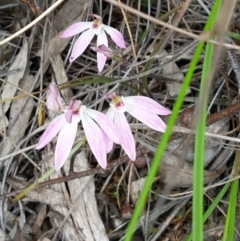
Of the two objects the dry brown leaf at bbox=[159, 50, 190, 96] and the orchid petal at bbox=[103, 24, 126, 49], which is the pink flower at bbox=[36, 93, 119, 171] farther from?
the dry brown leaf at bbox=[159, 50, 190, 96]

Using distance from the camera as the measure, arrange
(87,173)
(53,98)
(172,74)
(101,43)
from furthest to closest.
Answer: (172,74) → (87,173) → (101,43) → (53,98)

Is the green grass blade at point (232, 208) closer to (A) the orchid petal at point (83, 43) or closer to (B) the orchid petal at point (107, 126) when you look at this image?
(B) the orchid petal at point (107, 126)

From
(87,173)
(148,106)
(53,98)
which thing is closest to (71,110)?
(53,98)

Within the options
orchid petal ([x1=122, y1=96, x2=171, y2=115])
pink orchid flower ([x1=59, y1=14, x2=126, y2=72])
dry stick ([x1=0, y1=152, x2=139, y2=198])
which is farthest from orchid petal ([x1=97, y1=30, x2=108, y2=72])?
dry stick ([x1=0, y1=152, x2=139, y2=198])

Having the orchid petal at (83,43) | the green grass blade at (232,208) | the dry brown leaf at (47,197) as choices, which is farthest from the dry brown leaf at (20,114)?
the green grass blade at (232,208)

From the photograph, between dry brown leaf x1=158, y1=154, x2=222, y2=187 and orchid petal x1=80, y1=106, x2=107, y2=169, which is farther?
dry brown leaf x1=158, y1=154, x2=222, y2=187

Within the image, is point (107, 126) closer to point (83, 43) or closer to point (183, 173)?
point (83, 43)
